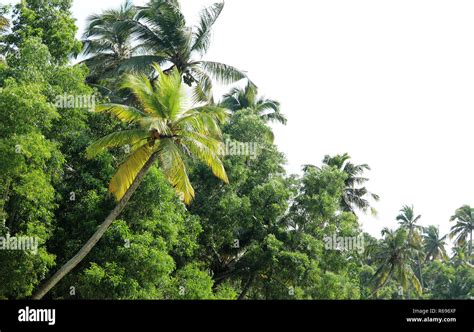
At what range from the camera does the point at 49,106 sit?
56.3ft

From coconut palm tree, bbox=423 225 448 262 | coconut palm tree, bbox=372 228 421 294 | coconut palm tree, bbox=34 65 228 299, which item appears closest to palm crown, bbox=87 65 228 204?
coconut palm tree, bbox=34 65 228 299

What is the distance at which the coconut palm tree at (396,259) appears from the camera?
3800cm

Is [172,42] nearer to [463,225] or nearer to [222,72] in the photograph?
[222,72]

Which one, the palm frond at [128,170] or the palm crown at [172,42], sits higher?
the palm crown at [172,42]

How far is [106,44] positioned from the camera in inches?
1029

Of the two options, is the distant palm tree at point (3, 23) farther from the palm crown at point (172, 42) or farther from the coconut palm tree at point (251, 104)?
the coconut palm tree at point (251, 104)

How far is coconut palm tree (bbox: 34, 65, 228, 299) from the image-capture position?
16703mm

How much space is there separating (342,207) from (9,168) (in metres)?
20.9

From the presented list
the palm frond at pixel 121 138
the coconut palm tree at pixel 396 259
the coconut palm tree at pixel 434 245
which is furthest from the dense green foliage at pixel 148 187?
the coconut palm tree at pixel 434 245

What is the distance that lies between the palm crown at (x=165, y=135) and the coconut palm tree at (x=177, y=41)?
6615 mm

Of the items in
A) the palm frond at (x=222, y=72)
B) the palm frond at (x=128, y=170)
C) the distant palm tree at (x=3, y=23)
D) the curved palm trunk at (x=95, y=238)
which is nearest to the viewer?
the curved palm trunk at (x=95, y=238)

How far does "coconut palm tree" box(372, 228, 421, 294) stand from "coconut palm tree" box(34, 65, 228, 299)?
23532 mm
